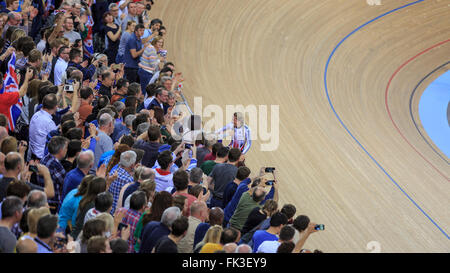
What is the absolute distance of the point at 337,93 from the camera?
1087cm

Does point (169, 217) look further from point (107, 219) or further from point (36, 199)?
point (36, 199)

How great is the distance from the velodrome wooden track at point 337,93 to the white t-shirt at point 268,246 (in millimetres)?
2604

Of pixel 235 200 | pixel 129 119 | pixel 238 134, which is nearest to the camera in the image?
pixel 235 200

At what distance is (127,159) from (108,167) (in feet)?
1.39

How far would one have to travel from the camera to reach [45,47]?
25.9ft

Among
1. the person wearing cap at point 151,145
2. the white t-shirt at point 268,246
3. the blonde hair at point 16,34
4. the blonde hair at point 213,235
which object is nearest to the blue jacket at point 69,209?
the blonde hair at point 213,235

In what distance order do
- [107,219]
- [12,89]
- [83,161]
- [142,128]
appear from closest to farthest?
[107,219], [83,161], [12,89], [142,128]

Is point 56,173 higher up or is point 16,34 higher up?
point 16,34

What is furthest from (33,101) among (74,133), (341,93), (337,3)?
(337,3)

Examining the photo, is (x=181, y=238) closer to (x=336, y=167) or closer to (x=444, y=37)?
(x=336, y=167)

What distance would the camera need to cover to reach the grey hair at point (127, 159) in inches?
204

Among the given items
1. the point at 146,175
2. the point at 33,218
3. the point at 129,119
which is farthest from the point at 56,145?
the point at 129,119

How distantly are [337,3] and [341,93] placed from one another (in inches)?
115

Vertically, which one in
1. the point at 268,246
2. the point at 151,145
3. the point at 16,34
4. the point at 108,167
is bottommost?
the point at 268,246
